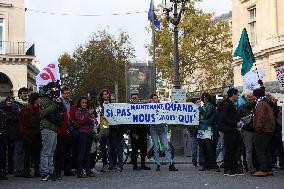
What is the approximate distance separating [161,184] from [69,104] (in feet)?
10.6

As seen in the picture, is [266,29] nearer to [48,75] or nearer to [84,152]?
[48,75]

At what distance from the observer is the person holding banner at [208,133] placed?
46.1ft

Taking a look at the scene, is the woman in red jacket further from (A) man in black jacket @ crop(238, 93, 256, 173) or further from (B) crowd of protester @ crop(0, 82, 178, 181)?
(A) man in black jacket @ crop(238, 93, 256, 173)

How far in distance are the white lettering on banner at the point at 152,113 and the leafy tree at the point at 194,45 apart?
112 ft

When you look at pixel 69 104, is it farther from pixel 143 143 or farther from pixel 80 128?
pixel 143 143

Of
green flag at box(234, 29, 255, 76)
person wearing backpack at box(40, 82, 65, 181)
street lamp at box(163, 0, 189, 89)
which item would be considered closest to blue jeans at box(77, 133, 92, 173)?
person wearing backpack at box(40, 82, 65, 181)

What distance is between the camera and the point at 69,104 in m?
13.0

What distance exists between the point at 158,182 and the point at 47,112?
2.66 metres

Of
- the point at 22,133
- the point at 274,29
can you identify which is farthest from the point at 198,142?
the point at 274,29

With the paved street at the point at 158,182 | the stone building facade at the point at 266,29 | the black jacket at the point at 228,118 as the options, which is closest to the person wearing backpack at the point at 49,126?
the paved street at the point at 158,182

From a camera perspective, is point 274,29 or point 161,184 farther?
point 274,29

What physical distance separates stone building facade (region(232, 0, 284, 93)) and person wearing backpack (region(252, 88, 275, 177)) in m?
22.8

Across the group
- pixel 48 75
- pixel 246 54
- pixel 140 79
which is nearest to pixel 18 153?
pixel 48 75

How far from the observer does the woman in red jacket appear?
12.6 m
